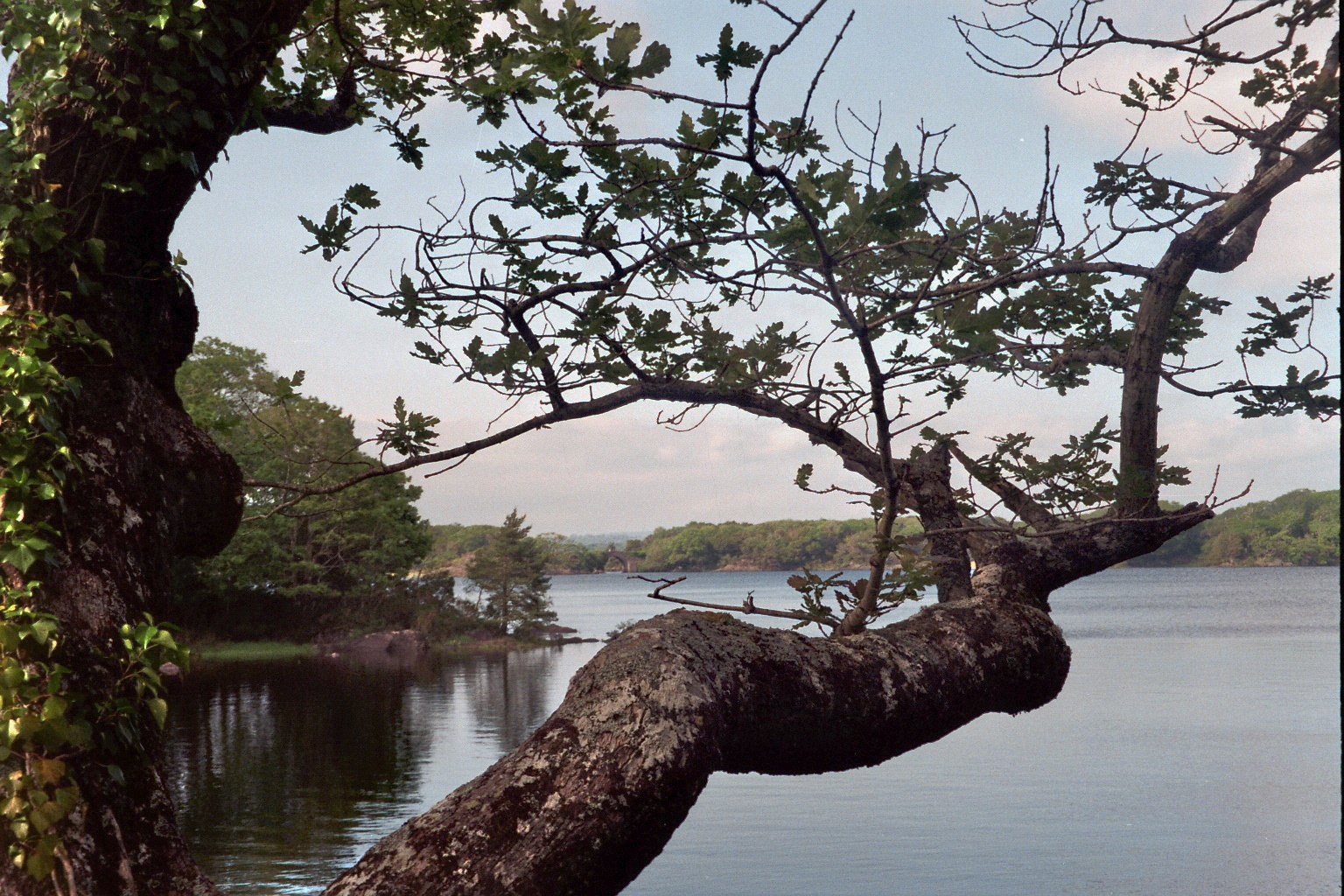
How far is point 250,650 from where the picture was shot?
4028cm

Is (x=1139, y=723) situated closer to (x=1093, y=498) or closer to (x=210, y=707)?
(x=210, y=707)

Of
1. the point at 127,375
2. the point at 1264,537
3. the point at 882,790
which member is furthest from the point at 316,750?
the point at 1264,537

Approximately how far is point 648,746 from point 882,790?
31281 mm

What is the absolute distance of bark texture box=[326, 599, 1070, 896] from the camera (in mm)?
2861

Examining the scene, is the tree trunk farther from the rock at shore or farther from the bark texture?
the rock at shore

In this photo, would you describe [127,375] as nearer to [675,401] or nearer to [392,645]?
[675,401]

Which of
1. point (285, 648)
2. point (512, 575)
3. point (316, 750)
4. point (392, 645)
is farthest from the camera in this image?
point (512, 575)

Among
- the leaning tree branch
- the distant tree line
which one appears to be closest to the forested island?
the distant tree line

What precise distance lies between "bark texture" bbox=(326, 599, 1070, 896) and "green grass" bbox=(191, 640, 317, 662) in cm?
3844

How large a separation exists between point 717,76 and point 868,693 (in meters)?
2.21

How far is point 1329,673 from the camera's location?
50344mm

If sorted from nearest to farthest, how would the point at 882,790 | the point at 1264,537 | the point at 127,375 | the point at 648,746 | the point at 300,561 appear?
the point at 648,746
the point at 127,375
the point at 882,790
the point at 300,561
the point at 1264,537

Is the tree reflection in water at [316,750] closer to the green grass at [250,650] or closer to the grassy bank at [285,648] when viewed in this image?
the green grass at [250,650]

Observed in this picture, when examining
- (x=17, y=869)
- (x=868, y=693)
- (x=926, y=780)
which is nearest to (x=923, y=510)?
(x=868, y=693)
